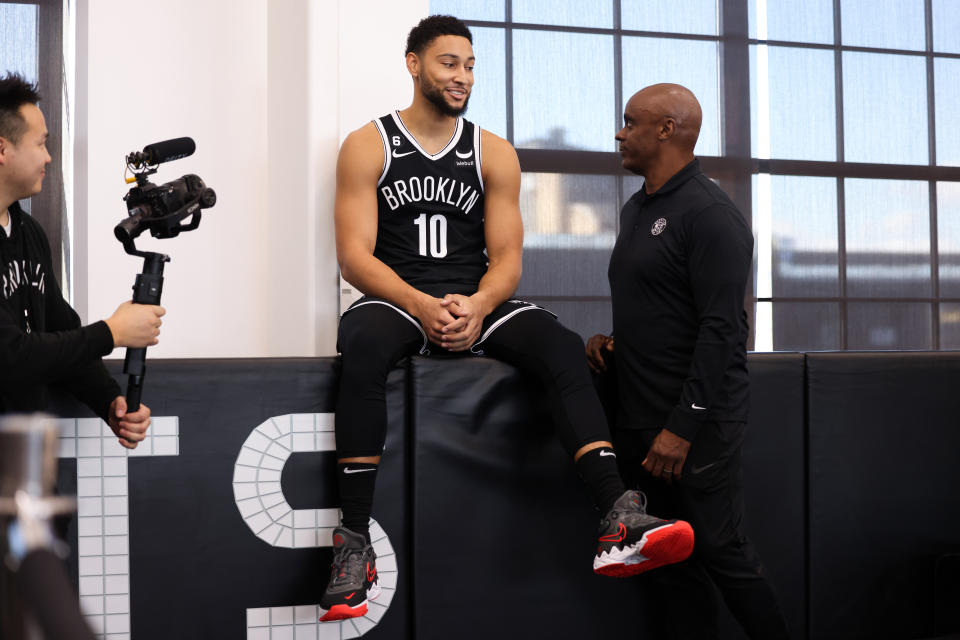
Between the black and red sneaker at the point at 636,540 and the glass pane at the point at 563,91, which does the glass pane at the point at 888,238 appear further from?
the black and red sneaker at the point at 636,540

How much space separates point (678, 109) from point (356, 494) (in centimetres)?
124

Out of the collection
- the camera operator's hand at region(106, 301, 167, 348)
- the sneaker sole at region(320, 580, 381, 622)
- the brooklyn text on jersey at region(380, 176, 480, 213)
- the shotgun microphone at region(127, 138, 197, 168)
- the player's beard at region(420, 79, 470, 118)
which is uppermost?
the player's beard at region(420, 79, 470, 118)

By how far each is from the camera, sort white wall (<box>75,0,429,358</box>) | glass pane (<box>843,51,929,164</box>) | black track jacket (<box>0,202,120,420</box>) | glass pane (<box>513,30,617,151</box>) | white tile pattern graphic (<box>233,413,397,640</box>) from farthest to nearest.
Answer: glass pane (<box>843,51,929,164</box>) < glass pane (<box>513,30,617,151</box>) < white wall (<box>75,0,429,358</box>) < white tile pattern graphic (<box>233,413,397,640</box>) < black track jacket (<box>0,202,120,420</box>)

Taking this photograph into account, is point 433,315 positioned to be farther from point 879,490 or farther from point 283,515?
point 879,490

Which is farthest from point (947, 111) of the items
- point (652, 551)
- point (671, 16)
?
→ point (652, 551)

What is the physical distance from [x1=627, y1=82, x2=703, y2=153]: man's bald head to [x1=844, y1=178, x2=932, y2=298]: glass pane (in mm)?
2600

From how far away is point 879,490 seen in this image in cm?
250

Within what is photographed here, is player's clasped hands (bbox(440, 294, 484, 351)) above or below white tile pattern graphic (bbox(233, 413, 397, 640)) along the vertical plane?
above

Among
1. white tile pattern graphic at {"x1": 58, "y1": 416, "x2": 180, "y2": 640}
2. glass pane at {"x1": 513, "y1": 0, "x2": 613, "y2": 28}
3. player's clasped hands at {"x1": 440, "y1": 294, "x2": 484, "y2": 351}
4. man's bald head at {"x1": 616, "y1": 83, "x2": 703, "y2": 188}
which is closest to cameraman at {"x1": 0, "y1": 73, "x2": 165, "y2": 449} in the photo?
white tile pattern graphic at {"x1": 58, "y1": 416, "x2": 180, "y2": 640}

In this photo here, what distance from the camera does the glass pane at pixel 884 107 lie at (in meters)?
4.43

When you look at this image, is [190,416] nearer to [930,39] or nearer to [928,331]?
[928,331]

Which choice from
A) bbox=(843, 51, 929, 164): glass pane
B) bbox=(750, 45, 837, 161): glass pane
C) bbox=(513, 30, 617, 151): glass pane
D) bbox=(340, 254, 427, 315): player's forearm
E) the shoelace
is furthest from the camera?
bbox=(843, 51, 929, 164): glass pane

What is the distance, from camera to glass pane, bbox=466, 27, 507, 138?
386 centimetres

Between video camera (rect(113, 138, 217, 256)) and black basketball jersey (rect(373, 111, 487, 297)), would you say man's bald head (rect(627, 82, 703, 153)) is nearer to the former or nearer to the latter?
black basketball jersey (rect(373, 111, 487, 297))
